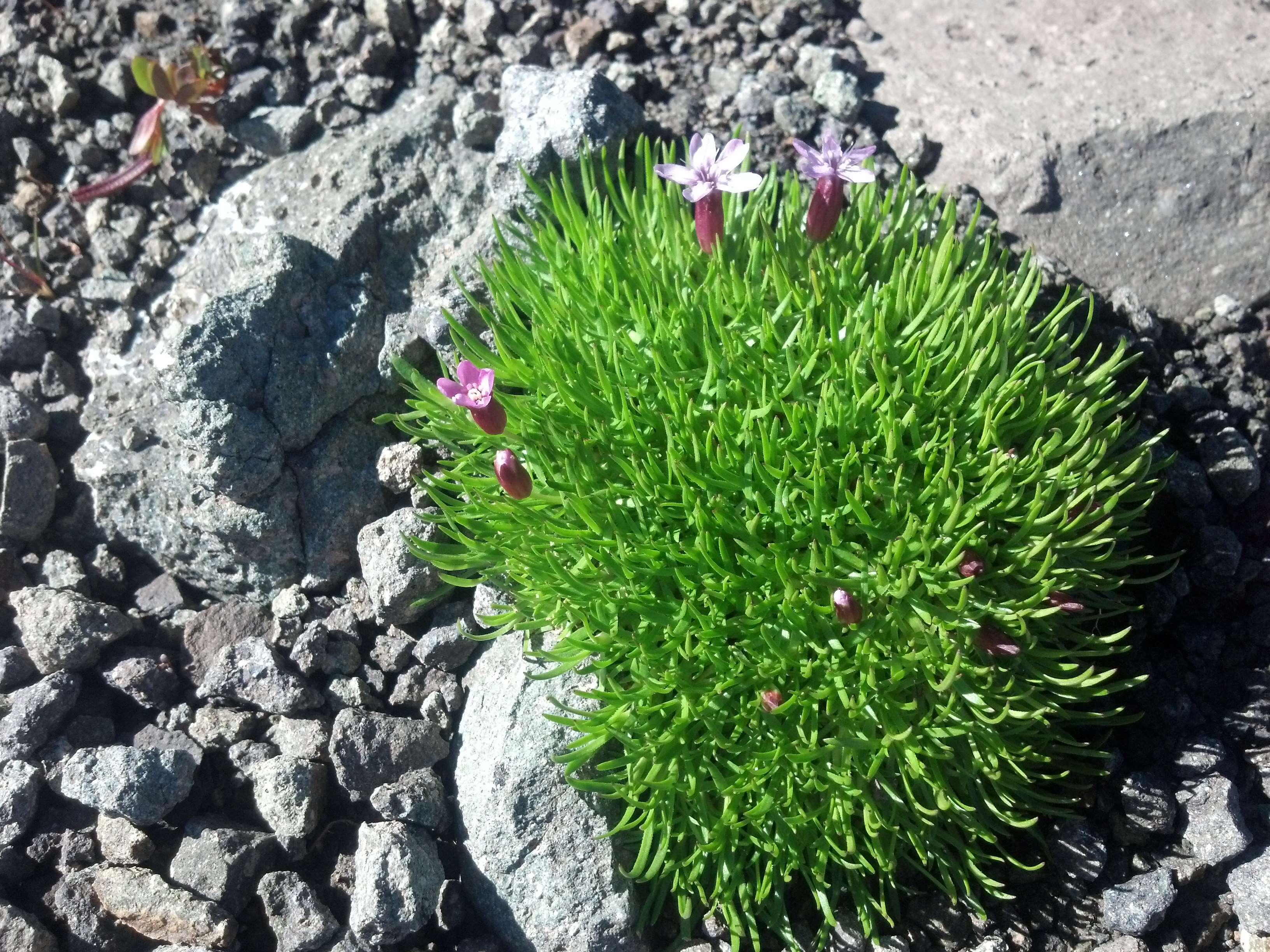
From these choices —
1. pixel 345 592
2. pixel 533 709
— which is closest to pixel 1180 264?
pixel 533 709

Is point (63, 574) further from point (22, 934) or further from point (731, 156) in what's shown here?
point (731, 156)

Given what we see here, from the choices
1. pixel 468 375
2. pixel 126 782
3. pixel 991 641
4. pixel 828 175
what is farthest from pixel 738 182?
pixel 126 782

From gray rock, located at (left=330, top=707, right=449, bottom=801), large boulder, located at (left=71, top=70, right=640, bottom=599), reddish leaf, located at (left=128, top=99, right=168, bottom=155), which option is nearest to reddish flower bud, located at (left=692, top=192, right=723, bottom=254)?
large boulder, located at (left=71, top=70, right=640, bottom=599)

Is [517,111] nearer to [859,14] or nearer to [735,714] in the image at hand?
[859,14]

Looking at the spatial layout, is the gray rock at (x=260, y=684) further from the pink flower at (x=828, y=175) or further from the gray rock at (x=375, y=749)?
the pink flower at (x=828, y=175)

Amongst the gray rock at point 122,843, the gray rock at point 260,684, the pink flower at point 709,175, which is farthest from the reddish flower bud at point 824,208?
the gray rock at point 122,843
